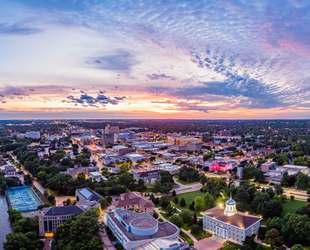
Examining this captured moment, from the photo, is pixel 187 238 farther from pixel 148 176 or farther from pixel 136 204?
pixel 148 176

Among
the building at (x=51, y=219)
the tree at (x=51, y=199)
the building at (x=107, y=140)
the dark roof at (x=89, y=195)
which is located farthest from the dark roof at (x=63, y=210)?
the building at (x=107, y=140)

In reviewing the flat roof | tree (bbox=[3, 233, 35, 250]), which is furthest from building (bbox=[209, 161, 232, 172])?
tree (bbox=[3, 233, 35, 250])

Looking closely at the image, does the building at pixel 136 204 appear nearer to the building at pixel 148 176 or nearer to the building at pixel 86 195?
the building at pixel 86 195

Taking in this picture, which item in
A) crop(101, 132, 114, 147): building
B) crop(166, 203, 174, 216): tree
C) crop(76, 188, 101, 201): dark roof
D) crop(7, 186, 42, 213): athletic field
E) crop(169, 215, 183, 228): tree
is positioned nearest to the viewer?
crop(169, 215, 183, 228): tree

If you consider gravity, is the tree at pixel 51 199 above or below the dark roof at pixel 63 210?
below

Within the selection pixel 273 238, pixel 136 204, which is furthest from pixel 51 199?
pixel 273 238

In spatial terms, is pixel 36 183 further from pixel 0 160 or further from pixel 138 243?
pixel 138 243

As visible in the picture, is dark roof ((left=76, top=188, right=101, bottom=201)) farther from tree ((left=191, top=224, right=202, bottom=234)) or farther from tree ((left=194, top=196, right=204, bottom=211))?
tree ((left=191, top=224, right=202, bottom=234))
